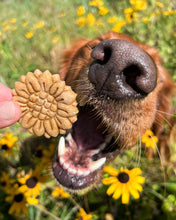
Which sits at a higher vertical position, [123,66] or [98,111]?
[123,66]

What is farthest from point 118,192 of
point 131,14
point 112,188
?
point 131,14

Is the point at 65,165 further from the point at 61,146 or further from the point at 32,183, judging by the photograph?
the point at 32,183

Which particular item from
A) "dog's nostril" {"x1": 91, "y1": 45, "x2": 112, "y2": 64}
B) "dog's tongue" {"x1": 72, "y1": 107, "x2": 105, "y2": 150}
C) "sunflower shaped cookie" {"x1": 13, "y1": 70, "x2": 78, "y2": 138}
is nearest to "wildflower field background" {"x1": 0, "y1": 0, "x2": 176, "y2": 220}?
"dog's tongue" {"x1": 72, "y1": 107, "x2": 105, "y2": 150}

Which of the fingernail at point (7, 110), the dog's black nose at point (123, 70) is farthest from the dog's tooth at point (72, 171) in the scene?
the fingernail at point (7, 110)

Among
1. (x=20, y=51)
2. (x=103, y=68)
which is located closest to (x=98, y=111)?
(x=103, y=68)

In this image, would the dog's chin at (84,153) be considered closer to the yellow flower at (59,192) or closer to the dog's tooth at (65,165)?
the dog's tooth at (65,165)

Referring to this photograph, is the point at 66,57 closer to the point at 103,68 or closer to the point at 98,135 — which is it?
the point at 98,135
